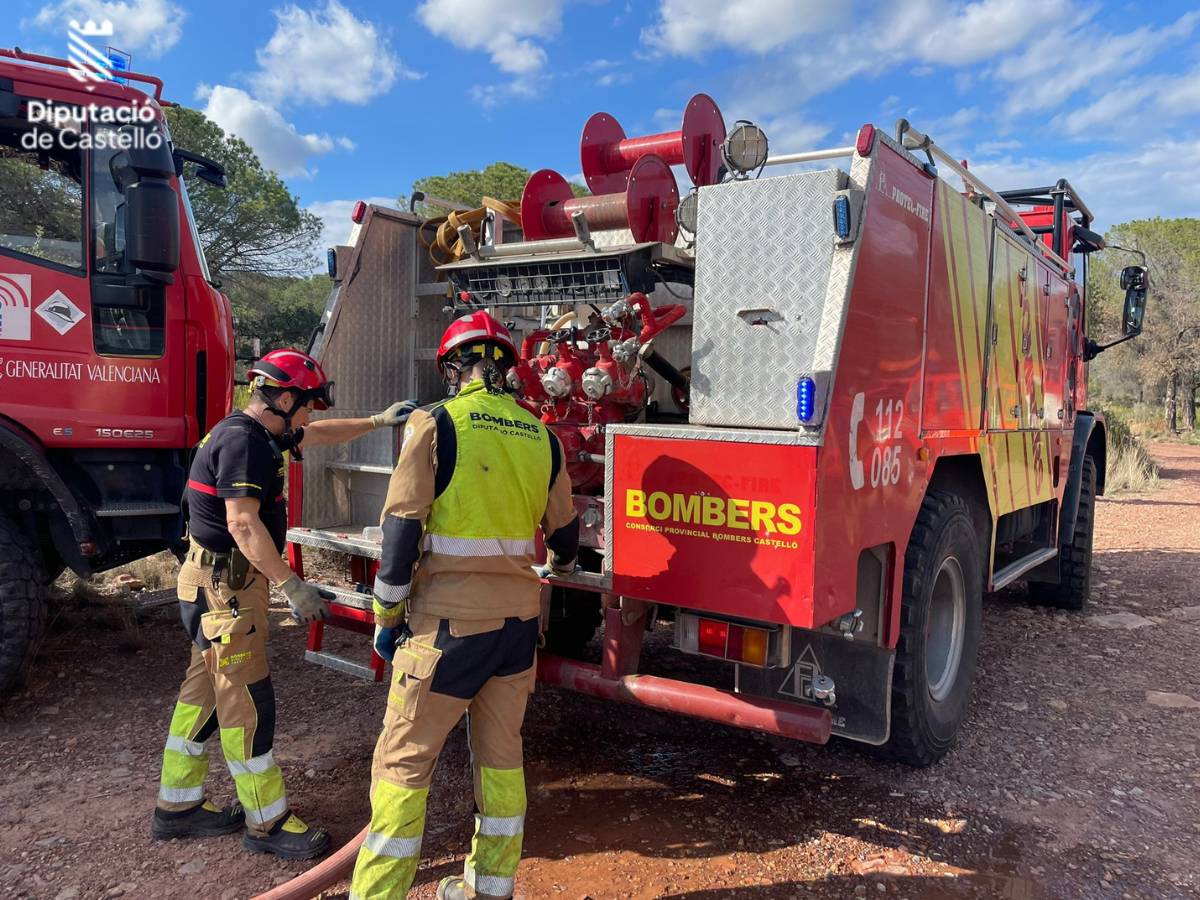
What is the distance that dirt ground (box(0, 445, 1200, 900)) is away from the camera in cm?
295

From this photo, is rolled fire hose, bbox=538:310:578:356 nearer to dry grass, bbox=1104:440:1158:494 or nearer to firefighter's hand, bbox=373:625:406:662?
firefighter's hand, bbox=373:625:406:662

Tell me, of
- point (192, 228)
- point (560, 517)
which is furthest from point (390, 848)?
point (192, 228)

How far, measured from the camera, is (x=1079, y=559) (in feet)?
21.9

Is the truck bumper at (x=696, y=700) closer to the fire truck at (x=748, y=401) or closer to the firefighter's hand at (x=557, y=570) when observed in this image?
the fire truck at (x=748, y=401)

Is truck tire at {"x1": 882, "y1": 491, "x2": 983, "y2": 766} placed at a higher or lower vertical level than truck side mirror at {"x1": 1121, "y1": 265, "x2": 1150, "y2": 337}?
Answer: lower

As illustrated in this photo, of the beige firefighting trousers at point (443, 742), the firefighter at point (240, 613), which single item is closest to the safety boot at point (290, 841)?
the firefighter at point (240, 613)

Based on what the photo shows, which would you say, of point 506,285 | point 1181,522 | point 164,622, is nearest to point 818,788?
point 506,285

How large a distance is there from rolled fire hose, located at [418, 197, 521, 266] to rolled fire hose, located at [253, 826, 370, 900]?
9.09ft

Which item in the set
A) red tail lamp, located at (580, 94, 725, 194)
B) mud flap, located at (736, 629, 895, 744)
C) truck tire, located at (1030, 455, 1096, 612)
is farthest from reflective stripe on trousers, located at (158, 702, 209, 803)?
truck tire, located at (1030, 455, 1096, 612)

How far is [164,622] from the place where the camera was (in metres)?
5.72

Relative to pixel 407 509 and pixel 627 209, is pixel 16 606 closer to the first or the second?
pixel 407 509

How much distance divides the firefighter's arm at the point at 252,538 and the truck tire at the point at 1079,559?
19.7 ft

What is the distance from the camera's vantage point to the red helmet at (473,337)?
2.75 metres

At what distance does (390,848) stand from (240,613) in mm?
1123
